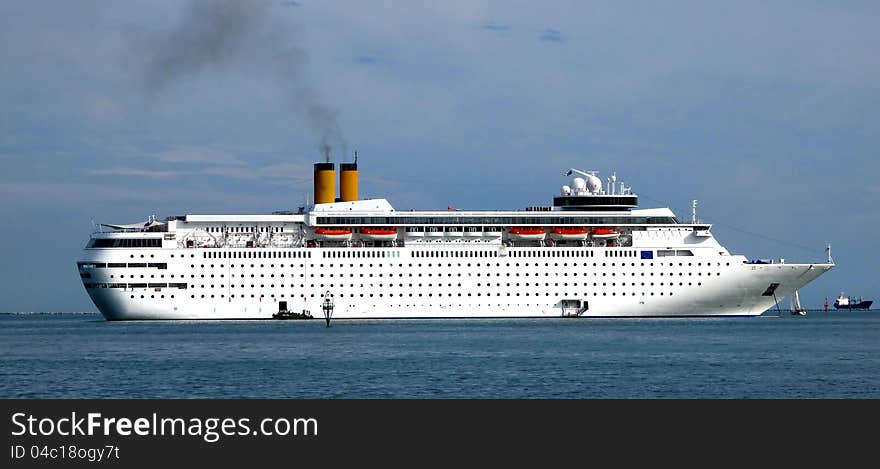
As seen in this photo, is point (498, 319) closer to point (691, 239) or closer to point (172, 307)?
point (691, 239)

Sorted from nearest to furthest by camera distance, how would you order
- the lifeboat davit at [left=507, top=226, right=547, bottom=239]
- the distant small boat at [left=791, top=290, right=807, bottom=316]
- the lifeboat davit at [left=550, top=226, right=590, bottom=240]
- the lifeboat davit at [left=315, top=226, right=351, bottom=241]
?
1. the lifeboat davit at [left=315, top=226, right=351, bottom=241]
2. the lifeboat davit at [left=507, top=226, right=547, bottom=239]
3. the lifeboat davit at [left=550, top=226, right=590, bottom=240]
4. the distant small boat at [left=791, top=290, right=807, bottom=316]

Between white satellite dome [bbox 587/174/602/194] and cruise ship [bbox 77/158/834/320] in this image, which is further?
white satellite dome [bbox 587/174/602/194]

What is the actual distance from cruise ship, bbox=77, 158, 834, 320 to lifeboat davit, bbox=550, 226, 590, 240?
0.07 m

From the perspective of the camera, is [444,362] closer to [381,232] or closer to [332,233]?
[381,232]

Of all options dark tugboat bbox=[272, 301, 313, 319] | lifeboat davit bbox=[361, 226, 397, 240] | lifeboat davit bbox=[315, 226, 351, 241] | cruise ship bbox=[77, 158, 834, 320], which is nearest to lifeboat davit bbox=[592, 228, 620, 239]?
cruise ship bbox=[77, 158, 834, 320]

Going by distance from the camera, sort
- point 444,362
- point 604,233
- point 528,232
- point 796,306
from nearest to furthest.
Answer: point 444,362 < point 528,232 < point 604,233 < point 796,306

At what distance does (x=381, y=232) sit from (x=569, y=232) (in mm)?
9852

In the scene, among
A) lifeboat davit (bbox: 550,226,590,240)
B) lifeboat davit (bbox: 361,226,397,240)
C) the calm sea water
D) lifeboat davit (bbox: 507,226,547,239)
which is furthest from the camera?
lifeboat davit (bbox: 550,226,590,240)

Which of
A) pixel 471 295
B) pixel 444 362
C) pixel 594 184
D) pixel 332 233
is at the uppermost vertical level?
pixel 594 184

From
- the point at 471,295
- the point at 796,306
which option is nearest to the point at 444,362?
the point at 471,295

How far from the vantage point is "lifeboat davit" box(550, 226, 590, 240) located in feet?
225

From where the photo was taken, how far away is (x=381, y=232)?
221 ft

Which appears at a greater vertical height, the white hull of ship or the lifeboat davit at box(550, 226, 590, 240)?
the lifeboat davit at box(550, 226, 590, 240)

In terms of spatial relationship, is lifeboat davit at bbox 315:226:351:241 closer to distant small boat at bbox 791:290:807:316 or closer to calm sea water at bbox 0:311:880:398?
calm sea water at bbox 0:311:880:398
